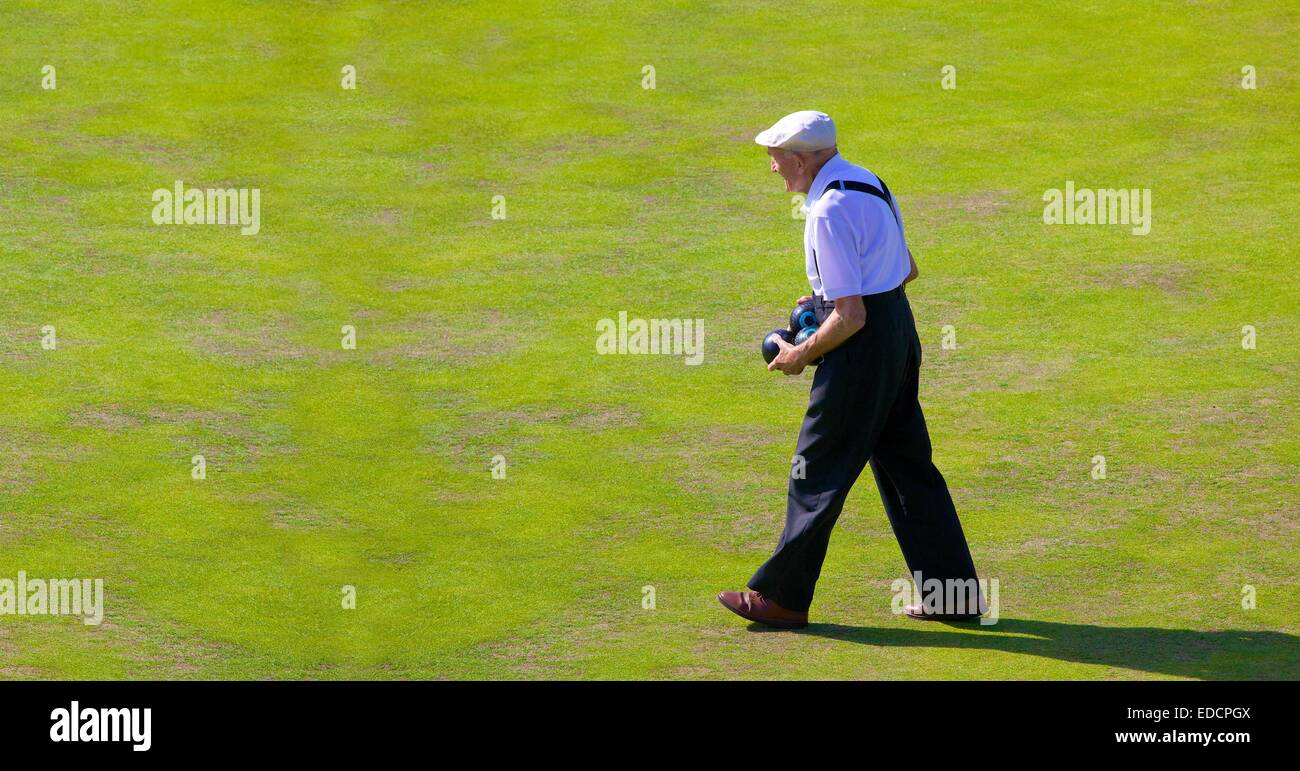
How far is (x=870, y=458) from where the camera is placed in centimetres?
899

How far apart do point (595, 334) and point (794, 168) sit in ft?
22.5

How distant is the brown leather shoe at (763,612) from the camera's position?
353 inches

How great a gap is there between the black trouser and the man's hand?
0.37 feet

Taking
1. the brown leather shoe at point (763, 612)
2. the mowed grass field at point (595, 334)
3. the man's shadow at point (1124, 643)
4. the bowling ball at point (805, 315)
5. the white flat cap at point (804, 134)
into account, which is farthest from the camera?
the mowed grass field at point (595, 334)

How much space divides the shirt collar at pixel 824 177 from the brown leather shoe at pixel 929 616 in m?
2.40

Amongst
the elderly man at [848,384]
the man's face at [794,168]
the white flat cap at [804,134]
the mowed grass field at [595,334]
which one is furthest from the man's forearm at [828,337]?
the mowed grass field at [595,334]

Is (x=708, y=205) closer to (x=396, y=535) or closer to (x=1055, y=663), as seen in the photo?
(x=396, y=535)

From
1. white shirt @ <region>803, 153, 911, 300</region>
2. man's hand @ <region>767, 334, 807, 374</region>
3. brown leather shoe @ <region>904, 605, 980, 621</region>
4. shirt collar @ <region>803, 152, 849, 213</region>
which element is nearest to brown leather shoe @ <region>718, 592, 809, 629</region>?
brown leather shoe @ <region>904, 605, 980, 621</region>

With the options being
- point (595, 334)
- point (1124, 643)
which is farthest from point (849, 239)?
point (595, 334)

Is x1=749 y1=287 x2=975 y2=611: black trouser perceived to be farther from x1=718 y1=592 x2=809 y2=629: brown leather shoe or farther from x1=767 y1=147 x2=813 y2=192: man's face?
x1=767 y1=147 x2=813 y2=192: man's face

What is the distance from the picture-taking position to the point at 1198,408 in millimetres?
12930

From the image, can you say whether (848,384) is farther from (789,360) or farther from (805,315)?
(805,315)

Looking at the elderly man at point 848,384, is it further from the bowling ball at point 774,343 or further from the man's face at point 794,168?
the bowling ball at point 774,343

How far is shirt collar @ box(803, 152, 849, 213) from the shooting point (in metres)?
8.52
